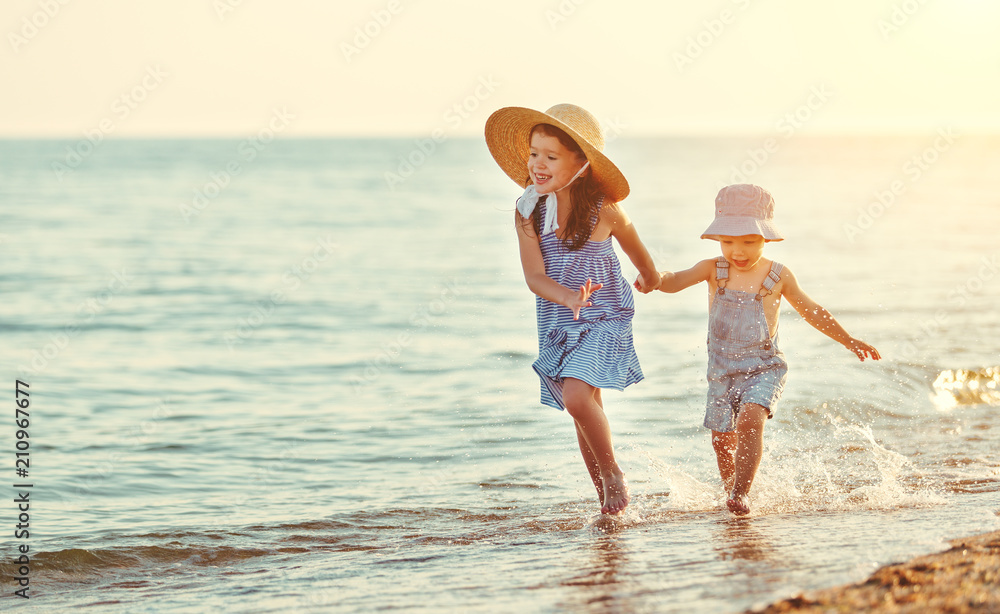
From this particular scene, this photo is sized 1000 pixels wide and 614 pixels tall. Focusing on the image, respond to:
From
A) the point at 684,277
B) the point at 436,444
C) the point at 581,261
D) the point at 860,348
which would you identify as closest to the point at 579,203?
the point at 581,261

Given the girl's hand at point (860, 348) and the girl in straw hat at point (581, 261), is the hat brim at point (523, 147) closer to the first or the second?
the girl in straw hat at point (581, 261)

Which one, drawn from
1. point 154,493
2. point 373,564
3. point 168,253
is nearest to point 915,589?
point 373,564

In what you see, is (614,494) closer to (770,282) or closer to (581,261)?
(581,261)

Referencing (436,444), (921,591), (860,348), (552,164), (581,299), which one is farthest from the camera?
(436,444)

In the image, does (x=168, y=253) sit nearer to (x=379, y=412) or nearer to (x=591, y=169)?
(x=379, y=412)

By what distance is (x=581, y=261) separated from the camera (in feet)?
14.7

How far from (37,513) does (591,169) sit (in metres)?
3.61

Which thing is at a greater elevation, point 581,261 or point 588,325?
point 581,261

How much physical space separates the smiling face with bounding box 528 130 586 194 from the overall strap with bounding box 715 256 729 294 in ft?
2.75

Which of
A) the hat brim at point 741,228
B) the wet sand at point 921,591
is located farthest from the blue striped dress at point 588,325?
the wet sand at point 921,591

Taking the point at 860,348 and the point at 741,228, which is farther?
the point at 860,348

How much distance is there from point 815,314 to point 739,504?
0.95 meters

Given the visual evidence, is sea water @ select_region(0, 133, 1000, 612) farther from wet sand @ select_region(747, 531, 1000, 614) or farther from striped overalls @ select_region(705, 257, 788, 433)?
striped overalls @ select_region(705, 257, 788, 433)

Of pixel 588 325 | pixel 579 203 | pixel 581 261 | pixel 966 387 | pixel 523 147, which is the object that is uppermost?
pixel 523 147
